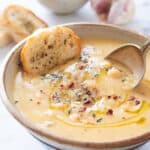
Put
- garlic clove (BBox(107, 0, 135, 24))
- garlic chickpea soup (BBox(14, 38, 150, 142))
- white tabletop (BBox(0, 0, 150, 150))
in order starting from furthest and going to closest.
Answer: garlic clove (BBox(107, 0, 135, 24)), white tabletop (BBox(0, 0, 150, 150)), garlic chickpea soup (BBox(14, 38, 150, 142))

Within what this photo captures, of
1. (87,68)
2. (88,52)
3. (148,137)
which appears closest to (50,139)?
(148,137)

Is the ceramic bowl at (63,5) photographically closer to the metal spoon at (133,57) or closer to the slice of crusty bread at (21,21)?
the slice of crusty bread at (21,21)

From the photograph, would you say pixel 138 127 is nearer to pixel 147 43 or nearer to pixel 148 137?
pixel 148 137

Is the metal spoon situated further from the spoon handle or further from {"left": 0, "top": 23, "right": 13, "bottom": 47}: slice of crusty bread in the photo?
{"left": 0, "top": 23, "right": 13, "bottom": 47}: slice of crusty bread

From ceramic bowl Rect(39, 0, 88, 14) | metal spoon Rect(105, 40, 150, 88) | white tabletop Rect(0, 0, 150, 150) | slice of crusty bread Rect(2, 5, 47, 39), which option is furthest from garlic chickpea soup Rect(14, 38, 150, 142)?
ceramic bowl Rect(39, 0, 88, 14)

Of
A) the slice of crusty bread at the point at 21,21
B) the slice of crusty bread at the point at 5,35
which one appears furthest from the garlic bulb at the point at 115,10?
the slice of crusty bread at the point at 5,35

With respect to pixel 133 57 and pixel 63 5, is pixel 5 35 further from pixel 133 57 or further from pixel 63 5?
pixel 133 57

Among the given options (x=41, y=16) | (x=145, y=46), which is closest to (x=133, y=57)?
(x=145, y=46)

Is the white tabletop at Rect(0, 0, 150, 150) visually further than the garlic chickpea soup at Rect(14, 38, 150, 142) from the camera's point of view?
Yes
